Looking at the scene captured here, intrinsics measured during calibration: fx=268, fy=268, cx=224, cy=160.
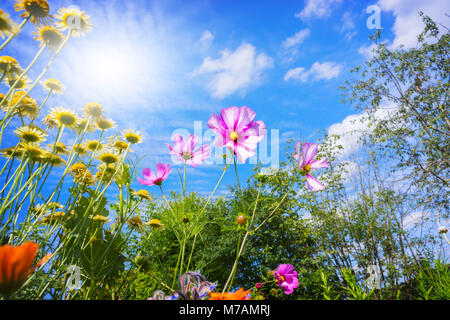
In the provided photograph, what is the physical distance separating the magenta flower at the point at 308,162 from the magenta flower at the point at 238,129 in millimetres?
187

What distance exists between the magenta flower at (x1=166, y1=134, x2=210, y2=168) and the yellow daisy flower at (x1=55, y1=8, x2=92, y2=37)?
436 millimetres

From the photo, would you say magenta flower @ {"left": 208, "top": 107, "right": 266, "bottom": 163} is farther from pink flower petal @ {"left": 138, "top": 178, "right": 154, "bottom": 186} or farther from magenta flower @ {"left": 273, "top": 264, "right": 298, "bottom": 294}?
magenta flower @ {"left": 273, "top": 264, "right": 298, "bottom": 294}

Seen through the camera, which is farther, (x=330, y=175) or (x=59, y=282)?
(x=330, y=175)

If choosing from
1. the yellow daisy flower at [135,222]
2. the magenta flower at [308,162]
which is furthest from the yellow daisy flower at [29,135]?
the magenta flower at [308,162]

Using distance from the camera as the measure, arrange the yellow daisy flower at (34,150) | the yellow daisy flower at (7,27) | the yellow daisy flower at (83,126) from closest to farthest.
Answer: the yellow daisy flower at (7,27), the yellow daisy flower at (34,150), the yellow daisy flower at (83,126)

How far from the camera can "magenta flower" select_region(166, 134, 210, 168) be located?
93cm

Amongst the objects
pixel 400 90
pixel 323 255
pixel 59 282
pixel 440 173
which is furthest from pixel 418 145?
pixel 59 282

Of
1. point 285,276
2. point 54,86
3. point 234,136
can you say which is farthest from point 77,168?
point 285,276

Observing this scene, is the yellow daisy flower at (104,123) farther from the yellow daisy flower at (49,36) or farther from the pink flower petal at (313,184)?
the pink flower petal at (313,184)

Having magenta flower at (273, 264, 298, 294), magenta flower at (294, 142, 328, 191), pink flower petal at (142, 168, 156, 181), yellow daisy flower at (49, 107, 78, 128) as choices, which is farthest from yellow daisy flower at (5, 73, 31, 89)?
magenta flower at (273, 264, 298, 294)

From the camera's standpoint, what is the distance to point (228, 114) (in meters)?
0.70

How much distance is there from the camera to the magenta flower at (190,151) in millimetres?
934
